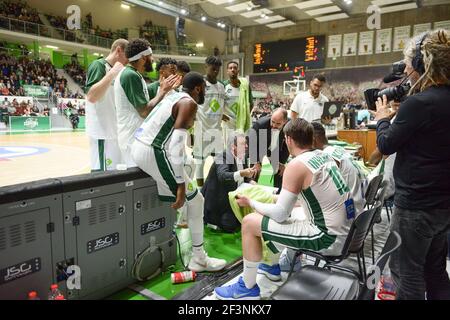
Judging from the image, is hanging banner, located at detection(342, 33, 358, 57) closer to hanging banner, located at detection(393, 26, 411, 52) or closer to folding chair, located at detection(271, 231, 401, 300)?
hanging banner, located at detection(393, 26, 411, 52)

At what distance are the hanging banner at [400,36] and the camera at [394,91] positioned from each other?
1829 centimetres

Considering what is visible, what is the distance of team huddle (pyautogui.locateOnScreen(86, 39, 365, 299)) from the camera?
2.05m

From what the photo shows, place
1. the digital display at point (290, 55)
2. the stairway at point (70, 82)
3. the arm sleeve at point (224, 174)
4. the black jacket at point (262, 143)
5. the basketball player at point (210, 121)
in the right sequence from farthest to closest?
the stairway at point (70, 82) < the digital display at point (290, 55) < the basketball player at point (210, 121) < the black jacket at point (262, 143) < the arm sleeve at point (224, 174)

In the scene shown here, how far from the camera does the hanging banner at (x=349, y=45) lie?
1938 cm

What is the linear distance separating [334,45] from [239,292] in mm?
20227

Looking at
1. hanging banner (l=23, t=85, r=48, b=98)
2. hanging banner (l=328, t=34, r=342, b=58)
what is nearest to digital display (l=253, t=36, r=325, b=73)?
hanging banner (l=328, t=34, r=342, b=58)

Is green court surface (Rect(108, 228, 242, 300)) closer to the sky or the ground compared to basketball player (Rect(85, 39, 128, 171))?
closer to the ground

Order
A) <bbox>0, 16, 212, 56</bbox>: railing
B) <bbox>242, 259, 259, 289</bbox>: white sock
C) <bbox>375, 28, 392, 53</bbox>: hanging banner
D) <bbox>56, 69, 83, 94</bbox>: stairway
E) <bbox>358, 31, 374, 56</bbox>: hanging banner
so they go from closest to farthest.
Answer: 1. <bbox>242, 259, 259, 289</bbox>: white sock
2. <bbox>0, 16, 212, 56</bbox>: railing
3. <bbox>375, 28, 392, 53</bbox>: hanging banner
4. <bbox>358, 31, 374, 56</bbox>: hanging banner
5. <bbox>56, 69, 83, 94</bbox>: stairway

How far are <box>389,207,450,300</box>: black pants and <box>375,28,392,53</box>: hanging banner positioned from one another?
62.8 ft

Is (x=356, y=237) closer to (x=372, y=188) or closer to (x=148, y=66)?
(x=372, y=188)

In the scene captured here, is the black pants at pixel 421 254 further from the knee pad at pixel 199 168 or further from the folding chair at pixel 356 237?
the knee pad at pixel 199 168

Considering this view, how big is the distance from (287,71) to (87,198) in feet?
67.3

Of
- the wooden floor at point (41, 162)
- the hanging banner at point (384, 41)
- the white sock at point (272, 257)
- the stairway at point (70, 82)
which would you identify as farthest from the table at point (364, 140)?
the stairway at point (70, 82)

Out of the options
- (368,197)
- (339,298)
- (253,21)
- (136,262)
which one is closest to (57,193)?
(136,262)
